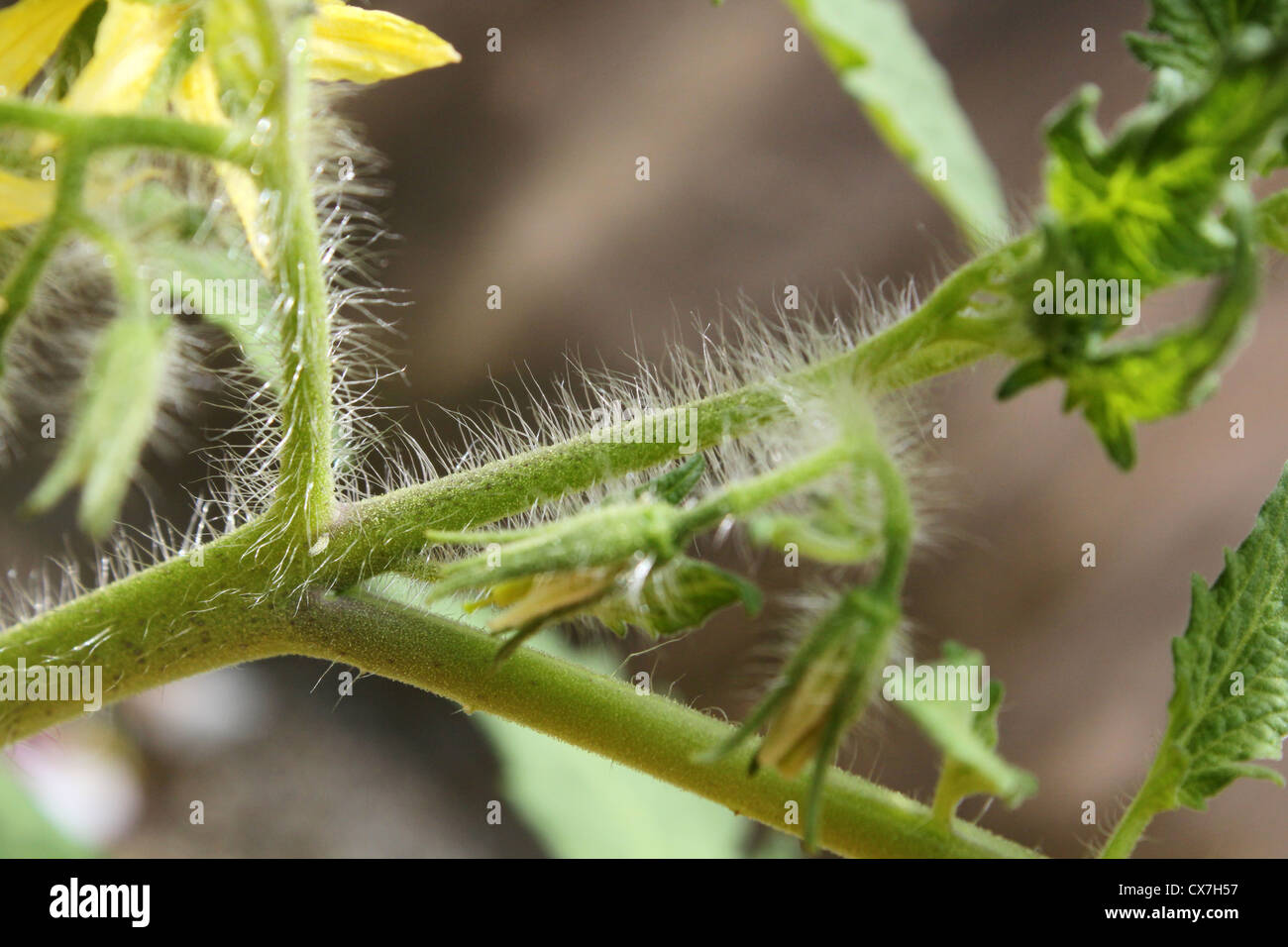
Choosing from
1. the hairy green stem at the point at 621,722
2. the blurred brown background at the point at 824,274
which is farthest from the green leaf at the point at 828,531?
the blurred brown background at the point at 824,274

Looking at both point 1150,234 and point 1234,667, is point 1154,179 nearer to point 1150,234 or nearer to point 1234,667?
point 1150,234

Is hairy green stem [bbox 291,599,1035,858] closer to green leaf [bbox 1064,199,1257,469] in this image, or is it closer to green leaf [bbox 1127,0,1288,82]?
green leaf [bbox 1064,199,1257,469]

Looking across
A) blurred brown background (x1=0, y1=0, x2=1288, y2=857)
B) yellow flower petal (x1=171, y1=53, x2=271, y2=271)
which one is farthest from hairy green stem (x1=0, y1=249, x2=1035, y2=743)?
blurred brown background (x1=0, y1=0, x2=1288, y2=857)

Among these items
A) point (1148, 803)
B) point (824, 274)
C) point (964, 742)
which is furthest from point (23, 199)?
point (824, 274)

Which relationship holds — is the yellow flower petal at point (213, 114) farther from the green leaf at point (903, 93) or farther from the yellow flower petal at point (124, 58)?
the green leaf at point (903, 93)
